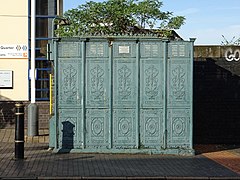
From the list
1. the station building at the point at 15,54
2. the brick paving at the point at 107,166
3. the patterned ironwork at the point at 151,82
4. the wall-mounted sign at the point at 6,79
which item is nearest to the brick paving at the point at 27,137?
the station building at the point at 15,54

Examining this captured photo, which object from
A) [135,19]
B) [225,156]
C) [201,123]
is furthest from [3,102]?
[225,156]

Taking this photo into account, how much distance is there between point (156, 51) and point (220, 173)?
3.79m

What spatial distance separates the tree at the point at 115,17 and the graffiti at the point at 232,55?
2405 millimetres

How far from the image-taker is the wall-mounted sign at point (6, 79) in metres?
19.9

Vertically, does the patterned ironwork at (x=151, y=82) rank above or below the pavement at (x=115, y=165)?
above

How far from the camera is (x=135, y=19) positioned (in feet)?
60.5

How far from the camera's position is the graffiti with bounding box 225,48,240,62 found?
17.0 meters

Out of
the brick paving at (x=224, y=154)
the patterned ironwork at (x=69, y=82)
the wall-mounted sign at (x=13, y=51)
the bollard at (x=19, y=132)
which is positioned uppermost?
the wall-mounted sign at (x=13, y=51)

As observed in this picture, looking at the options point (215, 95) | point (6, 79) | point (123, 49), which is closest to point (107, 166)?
point (123, 49)

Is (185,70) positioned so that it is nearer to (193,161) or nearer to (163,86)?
(163,86)

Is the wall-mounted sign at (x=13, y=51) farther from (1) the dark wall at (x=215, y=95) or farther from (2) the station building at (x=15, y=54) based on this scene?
(1) the dark wall at (x=215, y=95)

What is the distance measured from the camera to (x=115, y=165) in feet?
40.7

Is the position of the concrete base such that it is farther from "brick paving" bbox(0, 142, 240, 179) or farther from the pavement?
"brick paving" bbox(0, 142, 240, 179)

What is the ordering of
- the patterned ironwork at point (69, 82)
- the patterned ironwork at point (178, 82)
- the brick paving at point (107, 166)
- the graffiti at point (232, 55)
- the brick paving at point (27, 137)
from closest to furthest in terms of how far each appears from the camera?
the brick paving at point (107, 166), the patterned ironwork at point (69, 82), the patterned ironwork at point (178, 82), the brick paving at point (27, 137), the graffiti at point (232, 55)
